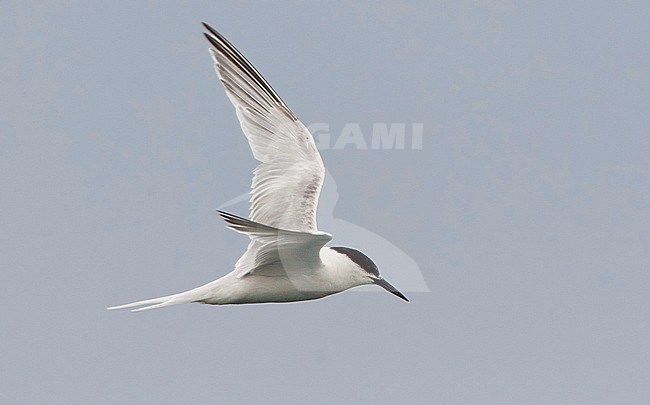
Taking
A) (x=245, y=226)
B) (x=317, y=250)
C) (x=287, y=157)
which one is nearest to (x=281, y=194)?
(x=287, y=157)

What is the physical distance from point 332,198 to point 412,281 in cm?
139

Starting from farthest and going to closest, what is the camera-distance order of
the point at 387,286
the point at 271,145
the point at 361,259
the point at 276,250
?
the point at 271,145 → the point at 387,286 → the point at 361,259 → the point at 276,250

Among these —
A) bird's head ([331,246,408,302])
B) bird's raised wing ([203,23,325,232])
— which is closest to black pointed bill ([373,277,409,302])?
bird's head ([331,246,408,302])

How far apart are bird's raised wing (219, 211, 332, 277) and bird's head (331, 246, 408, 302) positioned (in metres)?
0.73

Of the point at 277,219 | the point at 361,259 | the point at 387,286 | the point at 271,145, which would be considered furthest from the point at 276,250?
the point at 271,145

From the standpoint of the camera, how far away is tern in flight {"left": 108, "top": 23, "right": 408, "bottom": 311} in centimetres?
1153

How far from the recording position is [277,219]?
12359 mm

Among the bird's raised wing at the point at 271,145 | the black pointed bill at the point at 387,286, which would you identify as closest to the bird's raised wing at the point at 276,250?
the bird's raised wing at the point at 271,145

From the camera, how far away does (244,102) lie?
1308cm

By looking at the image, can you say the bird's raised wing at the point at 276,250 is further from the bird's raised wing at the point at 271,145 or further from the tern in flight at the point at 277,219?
the bird's raised wing at the point at 271,145

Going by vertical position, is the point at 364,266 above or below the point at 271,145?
below

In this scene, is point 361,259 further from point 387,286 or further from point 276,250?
point 276,250

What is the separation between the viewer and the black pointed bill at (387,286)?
12492 millimetres

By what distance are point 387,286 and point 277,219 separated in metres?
1.41
